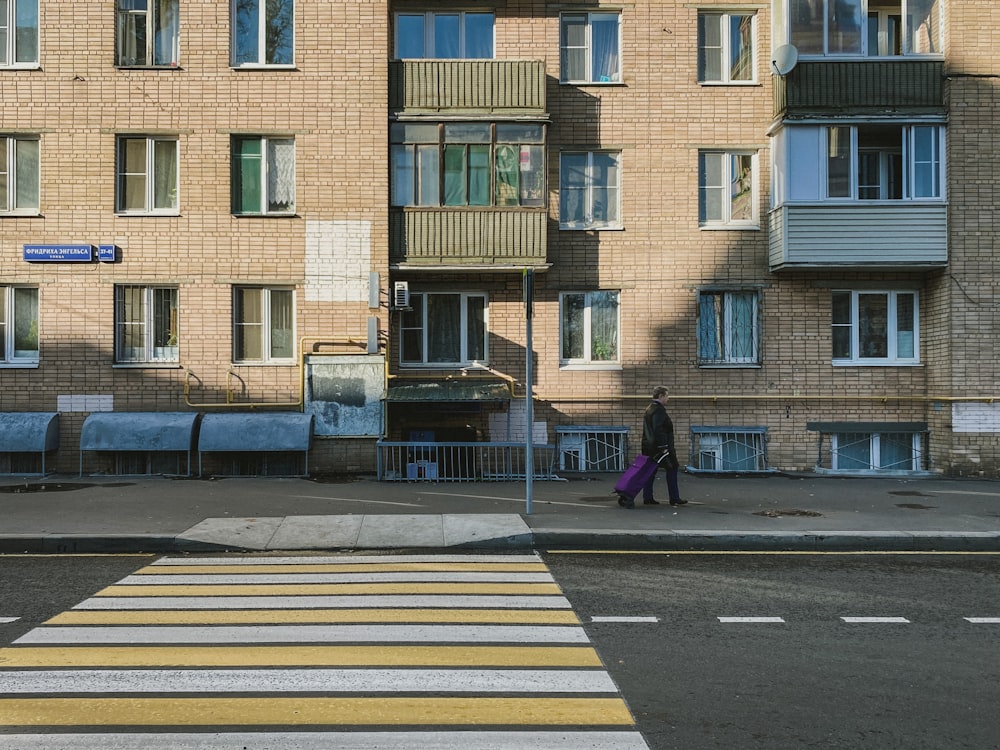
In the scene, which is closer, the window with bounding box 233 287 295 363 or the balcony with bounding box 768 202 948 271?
the balcony with bounding box 768 202 948 271

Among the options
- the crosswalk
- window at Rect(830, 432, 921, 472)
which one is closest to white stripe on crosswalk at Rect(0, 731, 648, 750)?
the crosswalk

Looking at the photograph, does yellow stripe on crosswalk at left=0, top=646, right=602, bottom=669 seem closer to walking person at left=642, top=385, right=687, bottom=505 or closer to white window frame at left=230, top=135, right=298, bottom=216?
walking person at left=642, top=385, right=687, bottom=505

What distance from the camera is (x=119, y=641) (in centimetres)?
642

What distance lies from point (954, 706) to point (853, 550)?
223 inches

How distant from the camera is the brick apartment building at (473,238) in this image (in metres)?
17.8

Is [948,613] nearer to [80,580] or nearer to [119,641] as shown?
[119,641]

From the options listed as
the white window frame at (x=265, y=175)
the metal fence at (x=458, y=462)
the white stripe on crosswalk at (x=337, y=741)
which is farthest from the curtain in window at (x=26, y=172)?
the white stripe on crosswalk at (x=337, y=741)

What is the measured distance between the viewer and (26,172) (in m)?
18.2

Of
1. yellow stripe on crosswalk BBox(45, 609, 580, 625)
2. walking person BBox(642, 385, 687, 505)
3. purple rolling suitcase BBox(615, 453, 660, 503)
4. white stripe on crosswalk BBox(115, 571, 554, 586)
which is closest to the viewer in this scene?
yellow stripe on crosswalk BBox(45, 609, 580, 625)

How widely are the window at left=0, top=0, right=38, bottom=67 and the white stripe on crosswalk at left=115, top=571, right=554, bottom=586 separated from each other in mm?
13796

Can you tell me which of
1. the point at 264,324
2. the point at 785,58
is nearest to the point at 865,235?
the point at 785,58

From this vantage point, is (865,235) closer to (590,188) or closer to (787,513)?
(590,188)

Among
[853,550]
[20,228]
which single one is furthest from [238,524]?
[20,228]

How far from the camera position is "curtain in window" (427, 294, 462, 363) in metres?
18.9
